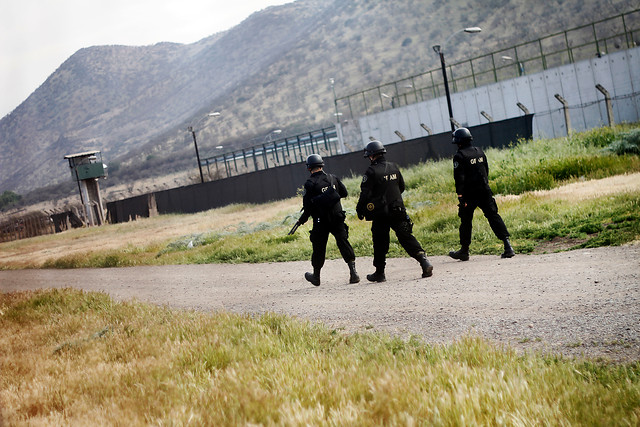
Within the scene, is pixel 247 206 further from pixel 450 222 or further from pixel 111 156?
pixel 111 156

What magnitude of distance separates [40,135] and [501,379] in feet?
26.3

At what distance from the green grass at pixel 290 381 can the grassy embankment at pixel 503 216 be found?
6447 mm

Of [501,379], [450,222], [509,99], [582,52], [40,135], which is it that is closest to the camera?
[501,379]

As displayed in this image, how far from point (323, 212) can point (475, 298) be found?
12.2 feet

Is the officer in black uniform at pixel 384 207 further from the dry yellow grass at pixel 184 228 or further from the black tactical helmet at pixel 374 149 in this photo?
the dry yellow grass at pixel 184 228

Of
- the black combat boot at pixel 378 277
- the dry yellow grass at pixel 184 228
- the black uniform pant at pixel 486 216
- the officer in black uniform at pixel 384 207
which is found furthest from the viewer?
the dry yellow grass at pixel 184 228

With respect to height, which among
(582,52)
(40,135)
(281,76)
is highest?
(281,76)

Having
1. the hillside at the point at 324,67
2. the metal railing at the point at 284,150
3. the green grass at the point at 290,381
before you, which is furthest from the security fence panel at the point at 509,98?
the green grass at the point at 290,381

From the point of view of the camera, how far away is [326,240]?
11203 millimetres

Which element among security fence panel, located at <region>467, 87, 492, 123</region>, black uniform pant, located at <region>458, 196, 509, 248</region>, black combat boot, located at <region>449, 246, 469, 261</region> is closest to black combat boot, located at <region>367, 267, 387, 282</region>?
black combat boot, located at <region>449, 246, 469, 261</region>

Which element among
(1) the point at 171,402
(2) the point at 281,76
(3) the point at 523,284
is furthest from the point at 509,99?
(2) the point at 281,76

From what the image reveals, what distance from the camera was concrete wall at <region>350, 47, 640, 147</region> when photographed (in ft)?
140

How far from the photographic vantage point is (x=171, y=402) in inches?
182

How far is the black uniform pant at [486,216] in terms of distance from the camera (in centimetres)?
1123
